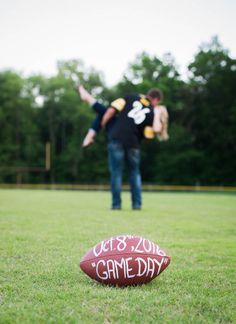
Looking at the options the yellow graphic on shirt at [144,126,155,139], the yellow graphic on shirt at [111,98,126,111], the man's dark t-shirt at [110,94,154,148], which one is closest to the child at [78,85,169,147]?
the yellow graphic on shirt at [144,126,155,139]

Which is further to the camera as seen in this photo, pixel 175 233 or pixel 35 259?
pixel 175 233

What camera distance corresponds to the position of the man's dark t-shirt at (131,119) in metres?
8.22

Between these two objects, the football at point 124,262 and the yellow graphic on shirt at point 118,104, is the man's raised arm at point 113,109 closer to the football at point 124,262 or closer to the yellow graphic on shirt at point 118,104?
the yellow graphic on shirt at point 118,104

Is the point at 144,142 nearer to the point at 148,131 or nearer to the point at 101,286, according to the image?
the point at 148,131

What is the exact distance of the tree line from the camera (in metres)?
37.3

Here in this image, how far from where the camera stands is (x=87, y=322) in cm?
205

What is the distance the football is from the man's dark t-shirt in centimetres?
544

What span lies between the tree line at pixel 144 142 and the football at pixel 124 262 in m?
33.5

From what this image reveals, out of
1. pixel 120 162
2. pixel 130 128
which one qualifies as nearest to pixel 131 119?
pixel 130 128

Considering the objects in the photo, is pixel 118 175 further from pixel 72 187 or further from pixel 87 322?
pixel 72 187

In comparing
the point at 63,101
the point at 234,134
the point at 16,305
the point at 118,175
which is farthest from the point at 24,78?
the point at 16,305

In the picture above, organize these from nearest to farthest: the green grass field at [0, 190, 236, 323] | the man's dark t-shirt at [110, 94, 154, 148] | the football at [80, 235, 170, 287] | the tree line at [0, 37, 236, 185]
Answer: the green grass field at [0, 190, 236, 323] < the football at [80, 235, 170, 287] < the man's dark t-shirt at [110, 94, 154, 148] < the tree line at [0, 37, 236, 185]

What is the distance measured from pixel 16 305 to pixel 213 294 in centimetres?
106

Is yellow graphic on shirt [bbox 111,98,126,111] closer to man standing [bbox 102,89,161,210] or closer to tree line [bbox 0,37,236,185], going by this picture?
man standing [bbox 102,89,161,210]
